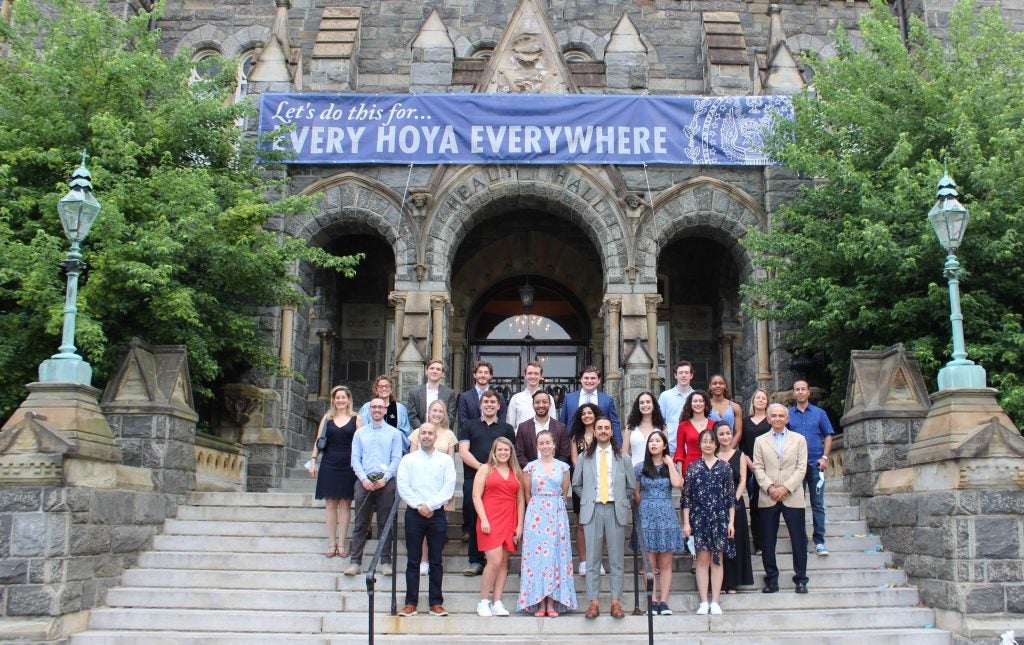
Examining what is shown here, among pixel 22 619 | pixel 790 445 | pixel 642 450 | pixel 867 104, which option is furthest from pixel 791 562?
pixel 22 619

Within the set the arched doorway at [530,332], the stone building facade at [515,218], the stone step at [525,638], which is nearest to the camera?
the stone step at [525,638]

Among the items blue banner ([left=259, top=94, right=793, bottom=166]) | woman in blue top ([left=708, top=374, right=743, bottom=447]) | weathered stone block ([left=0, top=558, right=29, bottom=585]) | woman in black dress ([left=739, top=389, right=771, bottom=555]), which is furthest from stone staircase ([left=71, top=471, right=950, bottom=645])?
blue banner ([left=259, top=94, right=793, bottom=166])

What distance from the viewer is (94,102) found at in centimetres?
1159

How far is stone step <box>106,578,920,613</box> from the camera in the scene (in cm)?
830

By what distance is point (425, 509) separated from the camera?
7906mm

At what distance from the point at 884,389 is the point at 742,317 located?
17.6 feet

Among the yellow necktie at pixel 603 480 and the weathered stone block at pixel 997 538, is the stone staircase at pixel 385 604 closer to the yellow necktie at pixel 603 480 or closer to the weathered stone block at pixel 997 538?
the weathered stone block at pixel 997 538

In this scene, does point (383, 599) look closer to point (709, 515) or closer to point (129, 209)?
point (709, 515)

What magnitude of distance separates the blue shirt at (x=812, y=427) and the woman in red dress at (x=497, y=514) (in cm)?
317

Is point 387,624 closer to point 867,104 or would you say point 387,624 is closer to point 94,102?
point 94,102

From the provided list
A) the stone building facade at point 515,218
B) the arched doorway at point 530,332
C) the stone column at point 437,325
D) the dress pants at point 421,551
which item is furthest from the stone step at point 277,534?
the arched doorway at point 530,332

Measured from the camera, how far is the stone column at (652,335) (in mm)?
13844

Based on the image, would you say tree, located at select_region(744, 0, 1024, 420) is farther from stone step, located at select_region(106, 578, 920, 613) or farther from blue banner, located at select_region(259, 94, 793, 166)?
stone step, located at select_region(106, 578, 920, 613)

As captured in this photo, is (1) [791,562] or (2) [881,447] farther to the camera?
(2) [881,447]
